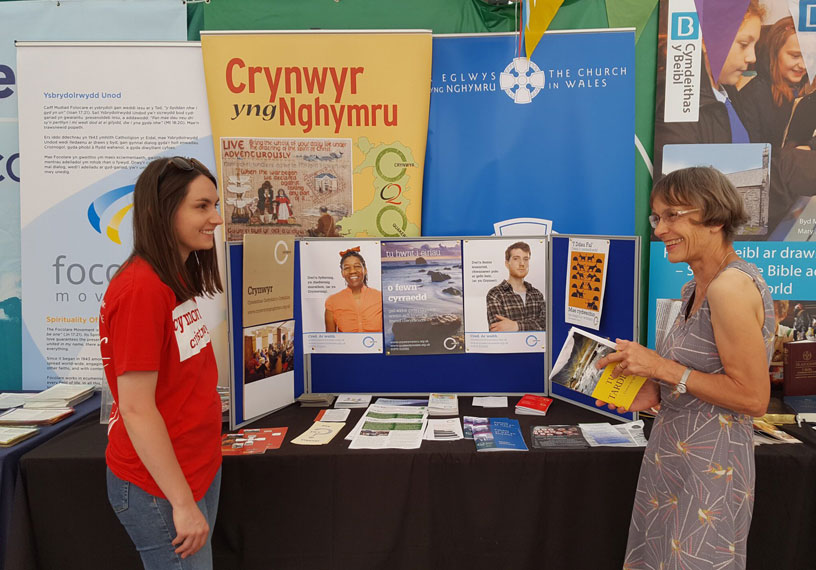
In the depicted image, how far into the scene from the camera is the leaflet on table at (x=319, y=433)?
172cm

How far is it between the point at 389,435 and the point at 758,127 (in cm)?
217

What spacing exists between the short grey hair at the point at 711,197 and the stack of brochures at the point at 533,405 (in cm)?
100

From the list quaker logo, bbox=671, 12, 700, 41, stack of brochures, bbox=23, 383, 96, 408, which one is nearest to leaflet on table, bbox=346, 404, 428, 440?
stack of brochures, bbox=23, 383, 96, 408

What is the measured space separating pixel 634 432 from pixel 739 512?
22.9 inches

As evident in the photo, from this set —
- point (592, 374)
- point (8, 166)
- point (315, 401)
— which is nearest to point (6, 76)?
point (8, 166)

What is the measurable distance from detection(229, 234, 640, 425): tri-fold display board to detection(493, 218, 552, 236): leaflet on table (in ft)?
0.60

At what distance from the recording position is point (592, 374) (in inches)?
58.6

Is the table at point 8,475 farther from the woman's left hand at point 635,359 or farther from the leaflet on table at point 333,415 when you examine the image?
the woman's left hand at point 635,359

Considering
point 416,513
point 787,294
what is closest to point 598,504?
point 416,513

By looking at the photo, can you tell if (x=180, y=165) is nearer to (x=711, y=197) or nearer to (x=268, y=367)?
(x=268, y=367)

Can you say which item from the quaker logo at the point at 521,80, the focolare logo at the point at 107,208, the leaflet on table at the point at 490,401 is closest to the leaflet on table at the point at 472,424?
the leaflet on table at the point at 490,401

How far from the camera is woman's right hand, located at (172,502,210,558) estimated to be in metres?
1.07

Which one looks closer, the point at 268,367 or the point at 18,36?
the point at 268,367

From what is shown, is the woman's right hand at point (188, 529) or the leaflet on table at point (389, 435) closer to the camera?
the woman's right hand at point (188, 529)
